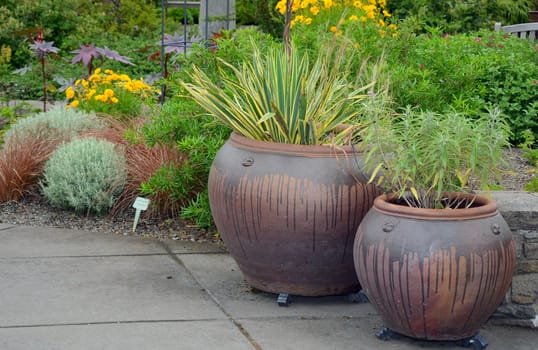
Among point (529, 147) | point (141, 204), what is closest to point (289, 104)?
point (141, 204)

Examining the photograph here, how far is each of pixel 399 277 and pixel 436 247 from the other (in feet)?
0.74

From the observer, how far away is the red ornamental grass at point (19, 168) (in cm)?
714

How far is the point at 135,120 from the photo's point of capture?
26.5 ft

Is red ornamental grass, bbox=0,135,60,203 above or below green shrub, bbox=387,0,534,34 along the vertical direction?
below

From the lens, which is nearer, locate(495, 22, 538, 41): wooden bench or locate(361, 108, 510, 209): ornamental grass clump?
locate(361, 108, 510, 209): ornamental grass clump

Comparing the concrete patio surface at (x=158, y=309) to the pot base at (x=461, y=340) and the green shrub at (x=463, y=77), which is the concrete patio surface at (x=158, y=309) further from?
the green shrub at (x=463, y=77)

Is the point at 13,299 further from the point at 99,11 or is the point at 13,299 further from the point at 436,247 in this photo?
the point at 99,11

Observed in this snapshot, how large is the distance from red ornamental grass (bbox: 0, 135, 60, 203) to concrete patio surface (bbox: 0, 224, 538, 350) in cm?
122

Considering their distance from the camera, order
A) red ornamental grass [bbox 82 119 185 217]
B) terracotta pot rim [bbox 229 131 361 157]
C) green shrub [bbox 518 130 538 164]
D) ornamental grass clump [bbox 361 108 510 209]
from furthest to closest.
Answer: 1. red ornamental grass [bbox 82 119 185 217]
2. green shrub [bbox 518 130 538 164]
3. terracotta pot rim [bbox 229 131 361 157]
4. ornamental grass clump [bbox 361 108 510 209]

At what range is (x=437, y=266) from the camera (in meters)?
3.97

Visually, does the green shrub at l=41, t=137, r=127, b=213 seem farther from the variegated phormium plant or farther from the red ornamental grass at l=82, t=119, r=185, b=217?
the variegated phormium plant

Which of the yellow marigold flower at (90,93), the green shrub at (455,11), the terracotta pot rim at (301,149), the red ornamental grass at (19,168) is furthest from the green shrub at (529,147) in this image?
the green shrub at (455,11)

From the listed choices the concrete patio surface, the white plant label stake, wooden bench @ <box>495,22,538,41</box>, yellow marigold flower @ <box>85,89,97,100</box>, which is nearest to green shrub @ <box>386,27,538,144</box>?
the concrete patio surface

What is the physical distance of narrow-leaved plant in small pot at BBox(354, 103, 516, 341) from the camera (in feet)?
13.1
